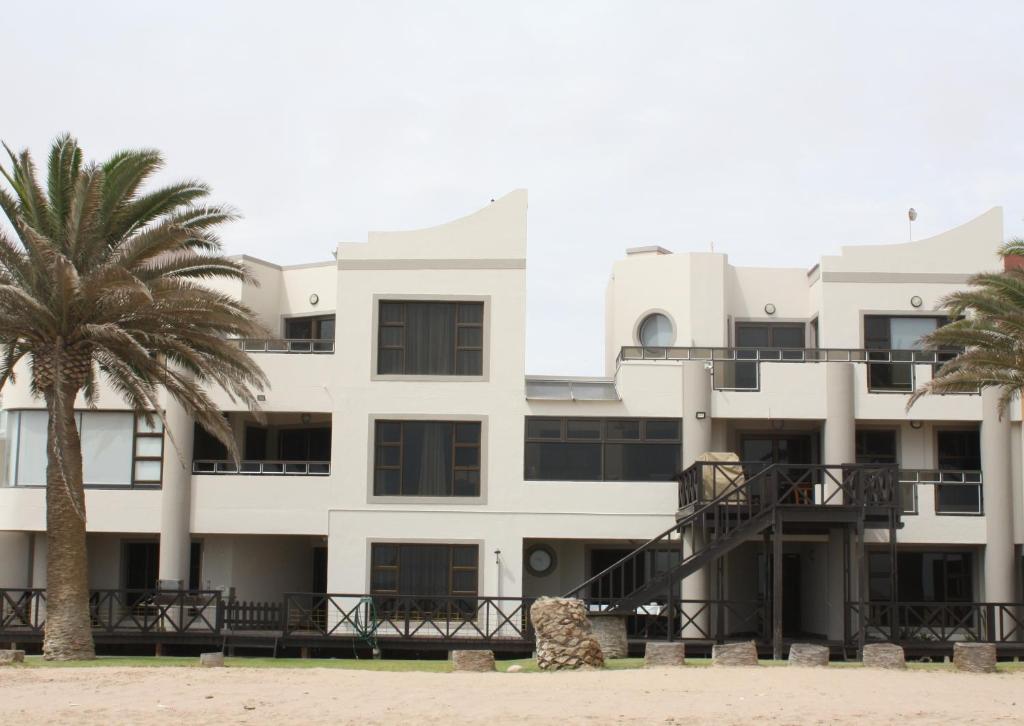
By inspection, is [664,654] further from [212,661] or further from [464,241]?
[464,241]

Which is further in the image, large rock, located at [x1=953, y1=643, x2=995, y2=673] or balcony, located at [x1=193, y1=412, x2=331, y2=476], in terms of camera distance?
balcony, located at [x1=193, y1=412, x2=331, y2=476]

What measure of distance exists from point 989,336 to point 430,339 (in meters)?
12.1

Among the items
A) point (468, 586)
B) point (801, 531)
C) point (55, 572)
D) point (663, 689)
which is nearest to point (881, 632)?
point (801, 531)

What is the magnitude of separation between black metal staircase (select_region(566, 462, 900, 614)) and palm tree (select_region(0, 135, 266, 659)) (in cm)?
888

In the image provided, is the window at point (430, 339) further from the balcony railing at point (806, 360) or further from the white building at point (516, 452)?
the balcony railing at point (806, 360)

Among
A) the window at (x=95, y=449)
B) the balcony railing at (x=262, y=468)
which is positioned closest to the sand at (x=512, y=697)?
the balcony railing at (x=262, y=468)

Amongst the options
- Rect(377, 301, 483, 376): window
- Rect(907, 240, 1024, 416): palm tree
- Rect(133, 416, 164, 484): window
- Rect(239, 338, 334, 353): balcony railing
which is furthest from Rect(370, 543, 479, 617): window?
Rect(907, 240, 1024, 416): palm tree

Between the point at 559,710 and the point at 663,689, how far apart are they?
7.74 feet

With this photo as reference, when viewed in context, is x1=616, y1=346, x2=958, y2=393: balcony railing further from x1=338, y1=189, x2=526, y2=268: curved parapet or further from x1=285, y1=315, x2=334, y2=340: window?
x1=285, y1=315, x2=334, y2=340: window

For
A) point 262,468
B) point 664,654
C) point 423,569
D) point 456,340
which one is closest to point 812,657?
point 664,654

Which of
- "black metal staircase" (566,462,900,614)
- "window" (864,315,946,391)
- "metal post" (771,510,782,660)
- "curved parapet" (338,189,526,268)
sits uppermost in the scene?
"curved parapet" (338,189,526,268)

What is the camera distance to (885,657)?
76.2ft

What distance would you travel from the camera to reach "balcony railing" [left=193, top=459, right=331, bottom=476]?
32.3 metres

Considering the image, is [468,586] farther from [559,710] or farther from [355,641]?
[559,710]
